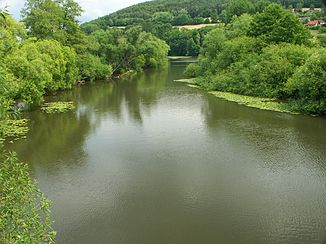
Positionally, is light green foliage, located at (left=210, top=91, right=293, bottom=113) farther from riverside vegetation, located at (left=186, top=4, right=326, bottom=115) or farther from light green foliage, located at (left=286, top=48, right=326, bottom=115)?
light green foliage, located at (left=286, top=48, right=326, bottom=115)

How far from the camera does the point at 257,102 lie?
34.5m

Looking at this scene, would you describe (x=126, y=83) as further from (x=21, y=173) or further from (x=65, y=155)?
(x=21, y=173)

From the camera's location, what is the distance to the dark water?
1389 centimetres

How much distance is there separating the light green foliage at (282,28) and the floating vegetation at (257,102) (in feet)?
28.7

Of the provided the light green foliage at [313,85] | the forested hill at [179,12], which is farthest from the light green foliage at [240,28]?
the forested hill at [179,12]

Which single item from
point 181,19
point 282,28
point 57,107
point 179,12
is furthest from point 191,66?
point 179,12

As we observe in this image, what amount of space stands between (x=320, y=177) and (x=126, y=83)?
37629 mm

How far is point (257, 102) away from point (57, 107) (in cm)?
1819

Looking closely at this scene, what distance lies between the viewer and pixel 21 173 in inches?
330

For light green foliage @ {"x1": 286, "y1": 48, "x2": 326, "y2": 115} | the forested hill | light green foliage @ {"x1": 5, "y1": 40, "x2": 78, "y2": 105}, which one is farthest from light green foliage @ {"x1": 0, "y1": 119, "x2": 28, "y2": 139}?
the forested hill

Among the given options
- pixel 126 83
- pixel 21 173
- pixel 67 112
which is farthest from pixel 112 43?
pixel 21 173

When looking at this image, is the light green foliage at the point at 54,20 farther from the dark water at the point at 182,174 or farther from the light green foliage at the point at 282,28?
the light green foliage at the point at 282,28

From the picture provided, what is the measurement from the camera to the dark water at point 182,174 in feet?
45.6

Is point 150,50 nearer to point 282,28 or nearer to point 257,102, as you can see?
point 282,28
